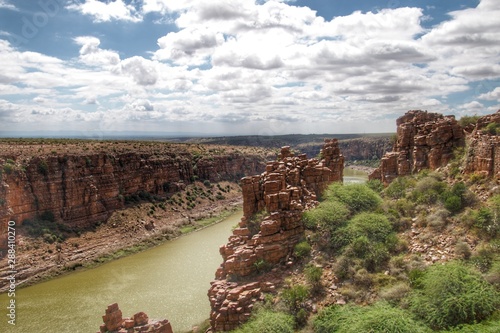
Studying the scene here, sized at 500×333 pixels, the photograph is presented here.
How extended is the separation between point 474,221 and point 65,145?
4887cm

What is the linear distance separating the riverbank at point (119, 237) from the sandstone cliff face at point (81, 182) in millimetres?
1982

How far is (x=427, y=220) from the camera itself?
58.7ft

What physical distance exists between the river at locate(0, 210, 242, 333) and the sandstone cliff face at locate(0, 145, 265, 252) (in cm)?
840

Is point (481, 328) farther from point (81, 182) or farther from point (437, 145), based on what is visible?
point (81, 182)

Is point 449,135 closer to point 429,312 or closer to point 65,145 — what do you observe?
point 429,312

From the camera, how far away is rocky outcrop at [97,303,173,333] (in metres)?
17.2

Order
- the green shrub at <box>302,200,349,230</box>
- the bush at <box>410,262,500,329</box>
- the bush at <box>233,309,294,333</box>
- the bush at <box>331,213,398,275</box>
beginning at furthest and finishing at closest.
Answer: the green shrub at <box>302,200,349,230</box> < the bush at <box>331,213,398,275</box> < the bush at <box>233,309,294,333</box> < the bush at <box>410,262,500,329</box>

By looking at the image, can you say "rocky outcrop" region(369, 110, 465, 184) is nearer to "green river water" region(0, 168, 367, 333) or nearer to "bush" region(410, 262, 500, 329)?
"green river water" region(0, 168, 367, 333)

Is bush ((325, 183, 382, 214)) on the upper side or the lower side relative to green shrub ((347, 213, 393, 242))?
upper

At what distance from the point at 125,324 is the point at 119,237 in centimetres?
2780

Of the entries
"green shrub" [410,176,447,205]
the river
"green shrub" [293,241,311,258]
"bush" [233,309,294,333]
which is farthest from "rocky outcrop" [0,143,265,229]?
"green shrub" [410,176,447,205]

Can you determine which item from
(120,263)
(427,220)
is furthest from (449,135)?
(120,263)

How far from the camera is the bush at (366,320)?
12297mm

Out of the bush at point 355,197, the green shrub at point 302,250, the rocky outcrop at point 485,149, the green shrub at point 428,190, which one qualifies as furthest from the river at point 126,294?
the rocky outcrop at point 485,149
